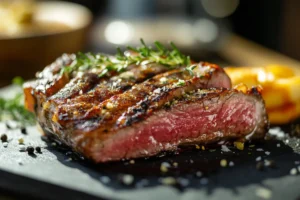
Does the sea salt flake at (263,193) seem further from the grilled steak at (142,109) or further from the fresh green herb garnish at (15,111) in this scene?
the fresh green herb garnish at (15,111)

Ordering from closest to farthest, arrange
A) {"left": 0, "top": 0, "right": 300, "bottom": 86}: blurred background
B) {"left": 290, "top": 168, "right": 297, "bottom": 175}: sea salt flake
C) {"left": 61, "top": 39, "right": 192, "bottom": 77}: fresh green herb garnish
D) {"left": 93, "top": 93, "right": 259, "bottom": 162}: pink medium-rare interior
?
{"left": 290, "top": 168, "right": 297, "bottom": 175}: sea salt flake
{"left": 93, "top": 93, "right": 259, "bottom": 162}: pink medium-rare interior
{"left": 61, "top": 39, "right": 192, "bottom": 77}: fresh green herb garnish
{"left": 0, "top": 0, "right": 300, "bottom": 86}: blurred background

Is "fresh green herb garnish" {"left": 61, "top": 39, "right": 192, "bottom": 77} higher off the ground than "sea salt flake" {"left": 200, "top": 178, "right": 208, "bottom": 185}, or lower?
higher

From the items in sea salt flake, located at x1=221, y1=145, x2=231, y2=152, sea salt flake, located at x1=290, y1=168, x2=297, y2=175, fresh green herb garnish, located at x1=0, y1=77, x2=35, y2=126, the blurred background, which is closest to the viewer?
sea salt flake, located at x1=290, y1=168, x2=297, y2=175

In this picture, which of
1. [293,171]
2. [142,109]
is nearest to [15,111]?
[142,109]

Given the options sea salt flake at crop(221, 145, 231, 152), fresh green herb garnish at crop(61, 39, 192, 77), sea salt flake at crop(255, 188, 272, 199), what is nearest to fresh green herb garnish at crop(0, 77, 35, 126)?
fresh green herb garnish at crop(61, 39, 192, 77)

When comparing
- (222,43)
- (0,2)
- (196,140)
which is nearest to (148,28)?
(222,43)

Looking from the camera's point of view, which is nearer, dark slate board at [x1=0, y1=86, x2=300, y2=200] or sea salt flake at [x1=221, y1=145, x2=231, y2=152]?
dark slate board at [x1=0, y1=86, x2=300, y2=200]

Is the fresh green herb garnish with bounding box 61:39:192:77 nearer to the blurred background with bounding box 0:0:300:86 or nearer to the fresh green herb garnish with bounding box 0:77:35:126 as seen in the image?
the fresh green herb garnish with bounding box 0:77:35:126
